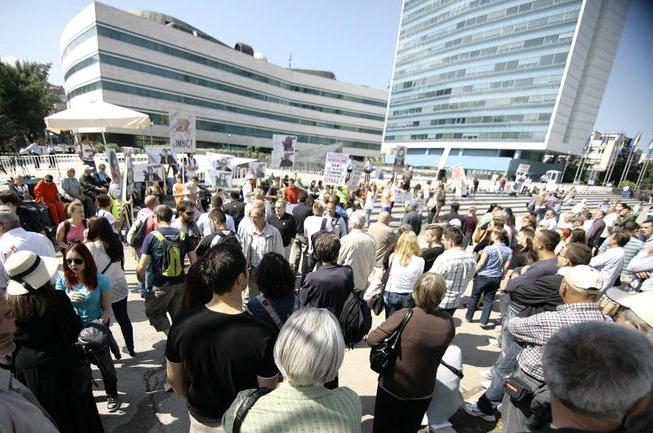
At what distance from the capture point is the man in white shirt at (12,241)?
3.19m

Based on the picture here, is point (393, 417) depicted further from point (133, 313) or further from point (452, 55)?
point (452, 55)

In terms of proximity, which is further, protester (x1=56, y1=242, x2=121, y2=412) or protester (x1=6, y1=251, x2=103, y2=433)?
protester (x1=56, y1=242, x2=121, y2=412)

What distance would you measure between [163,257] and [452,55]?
7470 centimetres

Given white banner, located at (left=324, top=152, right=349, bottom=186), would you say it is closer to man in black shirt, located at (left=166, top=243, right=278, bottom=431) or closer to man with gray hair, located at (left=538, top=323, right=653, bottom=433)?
man in black shirt, located at (left=166, top=243, right=278, bottom=431)

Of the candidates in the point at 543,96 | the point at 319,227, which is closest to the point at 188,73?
the point at 319,227

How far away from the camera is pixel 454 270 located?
3713 mm

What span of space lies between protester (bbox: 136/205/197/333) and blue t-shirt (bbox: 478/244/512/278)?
172 inches

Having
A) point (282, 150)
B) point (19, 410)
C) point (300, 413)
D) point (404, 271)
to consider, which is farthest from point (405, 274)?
point (282, 150)

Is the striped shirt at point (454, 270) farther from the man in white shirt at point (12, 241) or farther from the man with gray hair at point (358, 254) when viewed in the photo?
the man in white shirt at point (12, 241)

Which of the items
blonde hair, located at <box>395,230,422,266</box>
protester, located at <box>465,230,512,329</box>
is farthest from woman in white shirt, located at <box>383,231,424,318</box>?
protester, located at <box>465,230,512,329</box>

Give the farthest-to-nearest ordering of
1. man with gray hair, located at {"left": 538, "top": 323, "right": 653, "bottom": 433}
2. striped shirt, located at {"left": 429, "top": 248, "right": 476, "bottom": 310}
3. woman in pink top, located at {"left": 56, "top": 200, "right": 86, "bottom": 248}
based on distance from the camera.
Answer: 1. woman in pink top, located at {"left": 56, "top": 200, "right": 86, "bottom": 248}
2. striped shirt, located at {"left": 429, "top": 248, "right": 476, "bottom": 310}
3. man with gray hair, located at {"left": 538, "top": 323, "right": 653, "bottom": 433}

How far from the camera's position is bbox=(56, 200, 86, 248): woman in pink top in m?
4.03

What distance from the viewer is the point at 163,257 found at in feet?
11.5

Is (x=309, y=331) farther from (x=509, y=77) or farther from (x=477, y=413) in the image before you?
(x=509, y=77)
